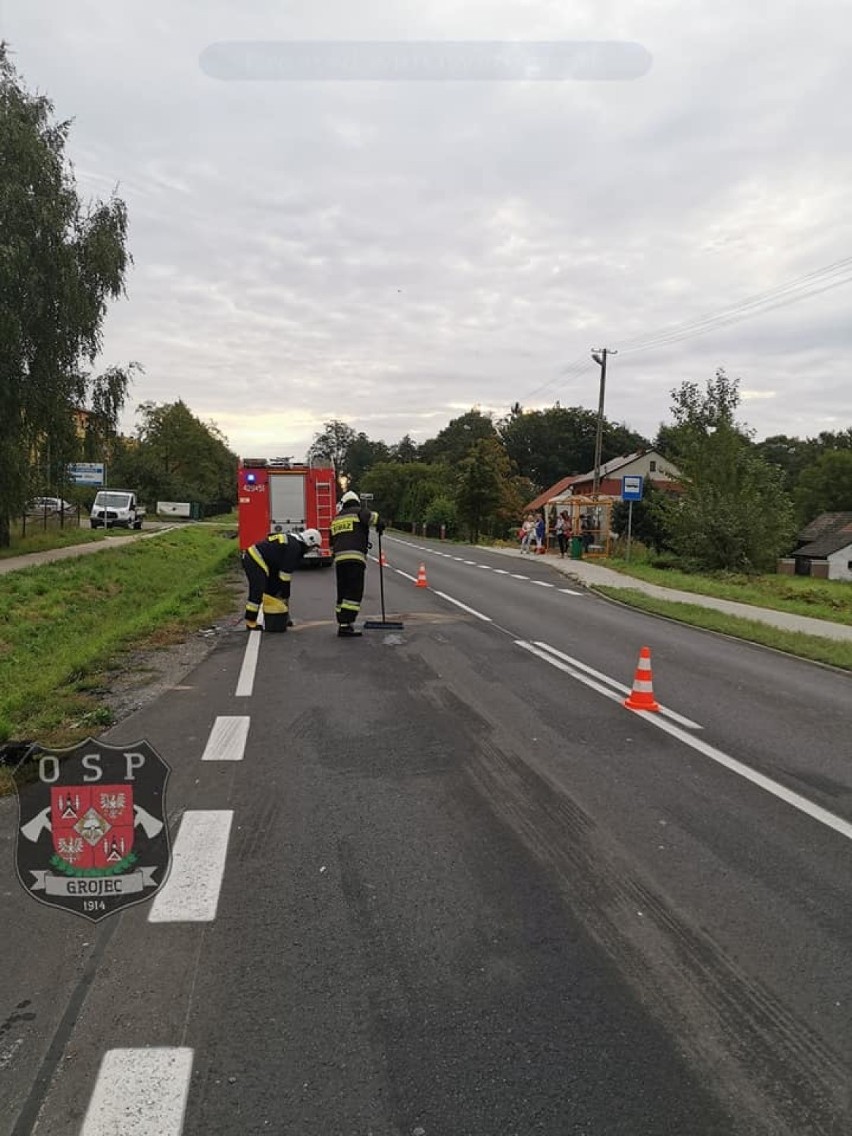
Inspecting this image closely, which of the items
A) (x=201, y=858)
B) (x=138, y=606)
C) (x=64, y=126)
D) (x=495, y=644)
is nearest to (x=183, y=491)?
(x=64, y=126)

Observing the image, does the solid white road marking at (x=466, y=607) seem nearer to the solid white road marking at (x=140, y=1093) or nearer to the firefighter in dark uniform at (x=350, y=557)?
the firefighter in dark uniform at (x=350, y=557)

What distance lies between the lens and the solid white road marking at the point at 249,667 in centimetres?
774

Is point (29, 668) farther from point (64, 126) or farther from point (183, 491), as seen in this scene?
point (183, 491)

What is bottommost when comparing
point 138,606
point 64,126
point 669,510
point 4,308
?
point 138,606

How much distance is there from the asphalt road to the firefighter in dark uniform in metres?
4.26

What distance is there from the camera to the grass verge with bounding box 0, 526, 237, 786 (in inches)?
268

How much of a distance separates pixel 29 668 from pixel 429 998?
24.9 ft

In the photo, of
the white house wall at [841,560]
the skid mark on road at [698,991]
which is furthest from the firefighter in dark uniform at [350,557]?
the white house wall at [841,560]

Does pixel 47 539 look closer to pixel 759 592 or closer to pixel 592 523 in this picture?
pixel 592 523

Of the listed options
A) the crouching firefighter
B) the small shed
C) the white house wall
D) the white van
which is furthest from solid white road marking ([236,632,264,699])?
the white house wall

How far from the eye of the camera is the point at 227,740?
238 inches

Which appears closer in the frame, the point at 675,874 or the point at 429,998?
the point at 429,998

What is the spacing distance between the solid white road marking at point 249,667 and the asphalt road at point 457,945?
987mm

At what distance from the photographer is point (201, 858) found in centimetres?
402
